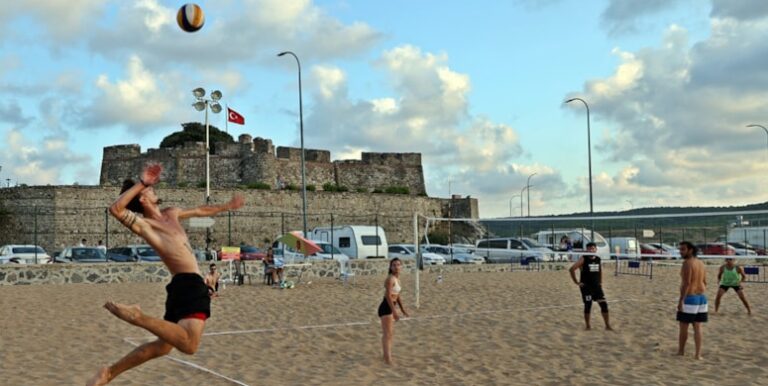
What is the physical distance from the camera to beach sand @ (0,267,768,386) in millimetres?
9070

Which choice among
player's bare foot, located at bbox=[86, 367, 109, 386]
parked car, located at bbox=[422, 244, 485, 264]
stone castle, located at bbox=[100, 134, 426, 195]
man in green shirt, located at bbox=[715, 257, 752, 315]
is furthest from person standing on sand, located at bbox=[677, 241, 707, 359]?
stone castle, located at bbox=[100, 134, 426, 195]

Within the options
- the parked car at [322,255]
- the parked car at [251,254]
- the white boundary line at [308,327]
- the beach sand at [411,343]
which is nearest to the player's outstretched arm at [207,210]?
the white boundary line at [308,327]

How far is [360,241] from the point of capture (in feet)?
106

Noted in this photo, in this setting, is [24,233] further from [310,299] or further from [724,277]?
[724,277]

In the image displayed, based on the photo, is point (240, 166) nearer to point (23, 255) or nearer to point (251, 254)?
point (251, 254)

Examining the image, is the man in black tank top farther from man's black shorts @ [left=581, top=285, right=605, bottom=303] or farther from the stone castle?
the stone castle

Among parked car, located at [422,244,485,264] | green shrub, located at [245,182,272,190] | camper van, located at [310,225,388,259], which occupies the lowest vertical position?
parked car, located at [422,244,485,264]

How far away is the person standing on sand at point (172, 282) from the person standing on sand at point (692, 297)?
6.85 m

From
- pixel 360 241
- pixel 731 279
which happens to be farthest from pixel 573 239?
pixel 731 279

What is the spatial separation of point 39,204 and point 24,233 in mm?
2223

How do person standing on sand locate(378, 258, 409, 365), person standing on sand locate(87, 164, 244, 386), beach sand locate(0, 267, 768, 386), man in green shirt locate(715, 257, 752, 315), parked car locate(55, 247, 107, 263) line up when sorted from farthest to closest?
parked car locate(55, 247, 107, 263)
man in green shirt locate(715, 257, 752, 315)
person standing on sand locate(378, 258, 409, 365)
beach sand locate(0, 267, 768, 386)
person standing on sand locate(87, 164, 244, 386)

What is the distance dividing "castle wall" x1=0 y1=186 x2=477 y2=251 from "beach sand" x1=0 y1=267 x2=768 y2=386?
20.0m

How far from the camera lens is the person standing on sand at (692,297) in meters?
10.0

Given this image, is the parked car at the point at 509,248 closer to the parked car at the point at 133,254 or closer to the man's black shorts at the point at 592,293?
the parked car at the point at 133,254
